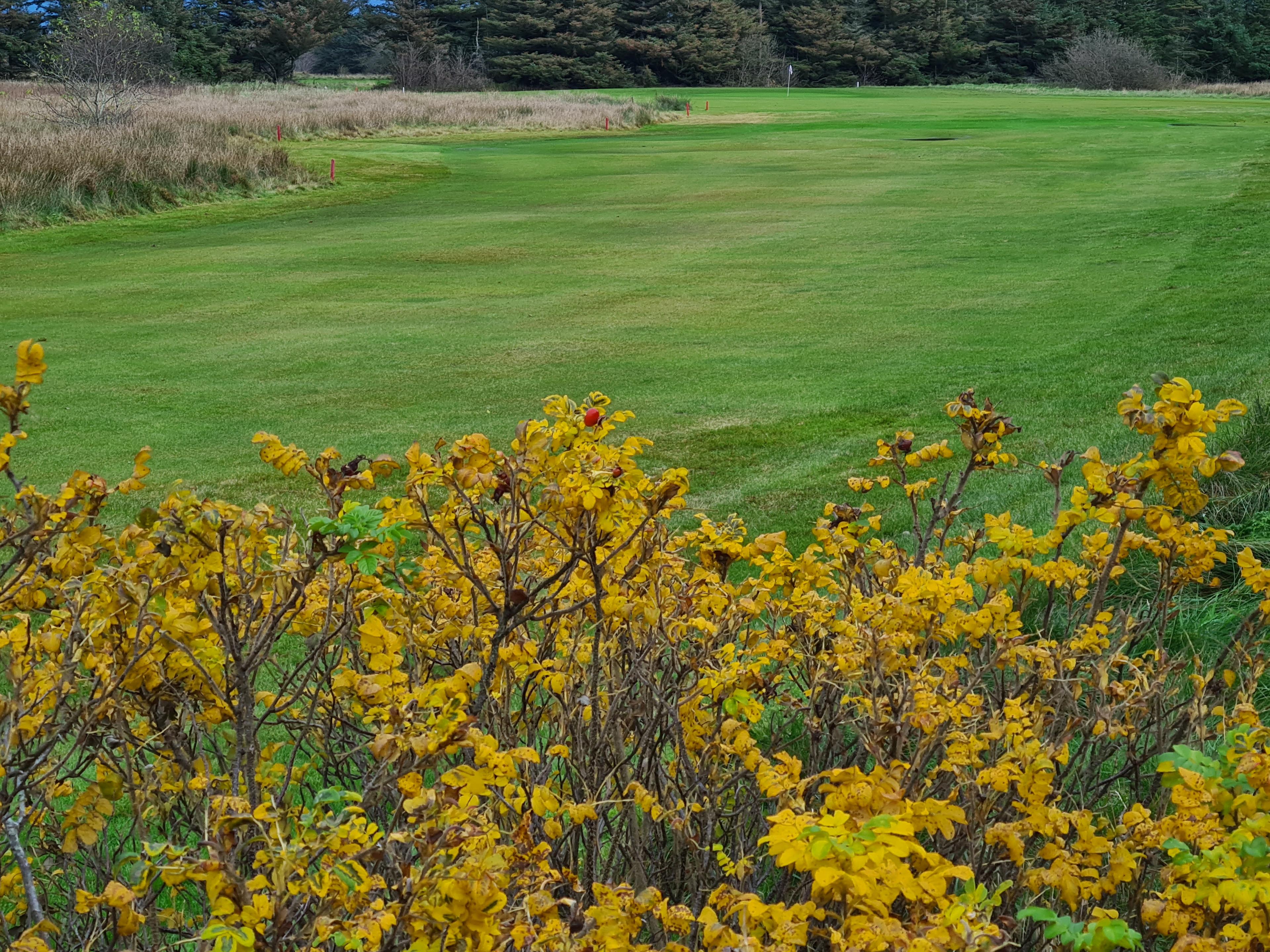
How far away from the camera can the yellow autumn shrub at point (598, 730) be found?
5.58ft

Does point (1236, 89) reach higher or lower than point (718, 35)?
lower

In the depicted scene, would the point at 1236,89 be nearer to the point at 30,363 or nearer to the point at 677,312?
the point at 677,312

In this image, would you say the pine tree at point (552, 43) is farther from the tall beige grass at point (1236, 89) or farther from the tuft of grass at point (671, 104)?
the tall beige grass at point (1236, 89)

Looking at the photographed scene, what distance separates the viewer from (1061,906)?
8.34 ft

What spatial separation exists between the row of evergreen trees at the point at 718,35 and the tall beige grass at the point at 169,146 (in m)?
31.0

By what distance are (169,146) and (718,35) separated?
6033 cm

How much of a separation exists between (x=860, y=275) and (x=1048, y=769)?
43.1ft

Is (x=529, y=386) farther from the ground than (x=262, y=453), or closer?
closer

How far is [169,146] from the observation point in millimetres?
24250

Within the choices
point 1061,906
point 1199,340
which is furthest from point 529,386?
point 1061,906

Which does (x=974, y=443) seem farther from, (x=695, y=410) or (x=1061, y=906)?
(x=695, y=410)

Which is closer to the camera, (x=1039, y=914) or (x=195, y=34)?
(x=1039, y=914)

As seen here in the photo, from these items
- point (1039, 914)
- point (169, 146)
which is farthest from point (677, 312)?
point (169, 146)

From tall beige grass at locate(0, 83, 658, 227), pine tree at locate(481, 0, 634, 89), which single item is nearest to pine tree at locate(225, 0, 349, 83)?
pine tree at locate(481, 0, 634, 89)
